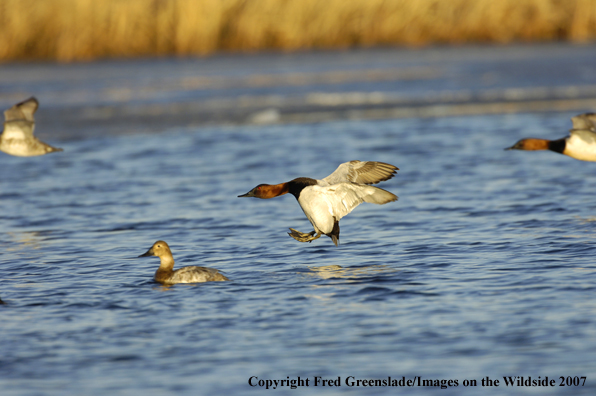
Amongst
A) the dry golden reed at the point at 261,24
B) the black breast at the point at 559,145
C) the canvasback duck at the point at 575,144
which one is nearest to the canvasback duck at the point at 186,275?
the canvasback duck at the point at 575,144

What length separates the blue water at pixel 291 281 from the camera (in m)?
6.54

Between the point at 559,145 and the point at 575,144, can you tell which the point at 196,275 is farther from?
the point at 575,144

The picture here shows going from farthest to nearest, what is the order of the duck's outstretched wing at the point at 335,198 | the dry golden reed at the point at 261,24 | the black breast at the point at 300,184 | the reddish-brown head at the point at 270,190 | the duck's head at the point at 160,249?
the dry golden reed at the point at 261,24 → the reddish-brown head at the point at 270,190 → the black breast at the point at 300,184 → the duck's outstretched wing at the point at 335,198 → the duck's head at the point at 160,249

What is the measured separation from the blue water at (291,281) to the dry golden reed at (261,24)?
50.9ft

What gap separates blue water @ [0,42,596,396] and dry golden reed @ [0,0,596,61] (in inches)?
611

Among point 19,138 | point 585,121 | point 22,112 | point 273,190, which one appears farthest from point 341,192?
point 22,112

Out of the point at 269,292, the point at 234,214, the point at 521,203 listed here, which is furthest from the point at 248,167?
the point at 269,292

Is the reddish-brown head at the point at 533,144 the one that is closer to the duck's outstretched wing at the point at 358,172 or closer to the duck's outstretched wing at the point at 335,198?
the duck's outstretched wing at the point at 358,172

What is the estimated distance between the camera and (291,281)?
8883mm

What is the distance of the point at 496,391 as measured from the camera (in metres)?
5.96

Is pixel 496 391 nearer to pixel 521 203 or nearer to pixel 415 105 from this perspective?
pixel 521 203

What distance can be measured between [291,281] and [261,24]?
25280mm

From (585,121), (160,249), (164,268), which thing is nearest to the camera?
(164,268)

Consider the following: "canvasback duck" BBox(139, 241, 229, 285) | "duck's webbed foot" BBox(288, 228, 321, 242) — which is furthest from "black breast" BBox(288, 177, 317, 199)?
"canvasback duck" BBox(139, 241, 229, 285)
